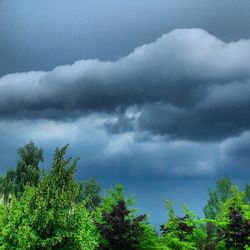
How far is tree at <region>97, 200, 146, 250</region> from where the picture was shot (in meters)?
22.0

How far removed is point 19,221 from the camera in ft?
58.7

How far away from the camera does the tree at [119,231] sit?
72.0ft

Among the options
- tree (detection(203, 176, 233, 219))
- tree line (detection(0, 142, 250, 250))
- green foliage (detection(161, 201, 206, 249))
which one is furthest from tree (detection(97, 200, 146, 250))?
tree (detection(203, 176, 233, 219))

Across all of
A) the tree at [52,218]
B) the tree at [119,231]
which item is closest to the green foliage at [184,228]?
the tree at [119,231]

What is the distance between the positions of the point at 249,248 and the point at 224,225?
3809mm

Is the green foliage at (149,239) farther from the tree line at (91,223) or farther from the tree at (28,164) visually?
the tree at (28,164)

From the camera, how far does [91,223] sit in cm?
1873

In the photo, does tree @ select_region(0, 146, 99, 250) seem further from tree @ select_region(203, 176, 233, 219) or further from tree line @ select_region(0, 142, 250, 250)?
tree @ select_region(203, 176, 233, 219)

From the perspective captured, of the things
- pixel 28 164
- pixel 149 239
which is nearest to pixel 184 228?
pixel 149 239

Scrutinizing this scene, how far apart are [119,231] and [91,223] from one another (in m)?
3.55

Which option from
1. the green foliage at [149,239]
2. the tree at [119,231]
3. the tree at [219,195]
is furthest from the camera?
the tree at [219,195]

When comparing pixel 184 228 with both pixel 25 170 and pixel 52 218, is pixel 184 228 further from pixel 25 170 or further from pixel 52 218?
pixel 25 170

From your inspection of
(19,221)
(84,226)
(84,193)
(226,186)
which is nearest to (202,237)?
(84,226)

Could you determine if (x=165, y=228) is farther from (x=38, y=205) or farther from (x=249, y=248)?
(x=38, y=205)
